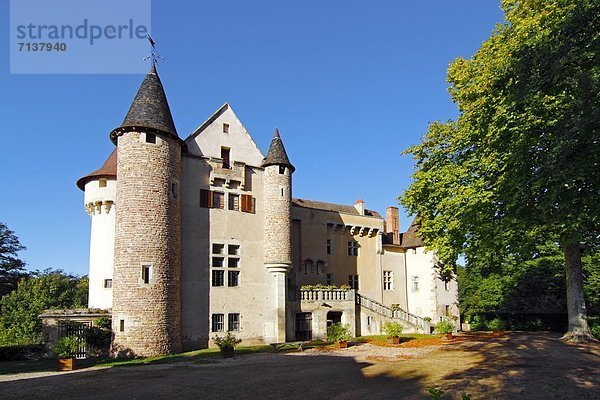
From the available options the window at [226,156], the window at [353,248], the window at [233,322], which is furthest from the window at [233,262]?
the window at [353,248]

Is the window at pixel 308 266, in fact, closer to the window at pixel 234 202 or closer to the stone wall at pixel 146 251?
the window at pixel 234 202

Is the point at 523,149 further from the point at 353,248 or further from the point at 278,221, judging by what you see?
the point at 353,248

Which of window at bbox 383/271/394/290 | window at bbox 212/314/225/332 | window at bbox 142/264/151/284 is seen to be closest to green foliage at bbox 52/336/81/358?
window at bbox 142/264/151/284

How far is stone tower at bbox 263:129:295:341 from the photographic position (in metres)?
29.1

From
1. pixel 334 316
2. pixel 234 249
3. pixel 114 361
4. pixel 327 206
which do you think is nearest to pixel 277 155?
pixel 234 249

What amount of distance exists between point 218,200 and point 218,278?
4659 mm

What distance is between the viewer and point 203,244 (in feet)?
89.8

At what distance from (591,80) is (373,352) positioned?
47.3ft

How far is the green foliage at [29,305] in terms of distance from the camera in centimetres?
3725

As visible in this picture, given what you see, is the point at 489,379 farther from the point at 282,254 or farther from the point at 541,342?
the point at 282,254

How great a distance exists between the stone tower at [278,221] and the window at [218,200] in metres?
2.85

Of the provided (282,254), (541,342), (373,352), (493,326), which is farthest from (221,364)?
(493,326)

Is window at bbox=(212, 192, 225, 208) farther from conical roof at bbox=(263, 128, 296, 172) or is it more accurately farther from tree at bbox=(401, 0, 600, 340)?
tree at bbox=(401, 0, 600, 340)

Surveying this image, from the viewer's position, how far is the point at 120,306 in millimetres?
23516
